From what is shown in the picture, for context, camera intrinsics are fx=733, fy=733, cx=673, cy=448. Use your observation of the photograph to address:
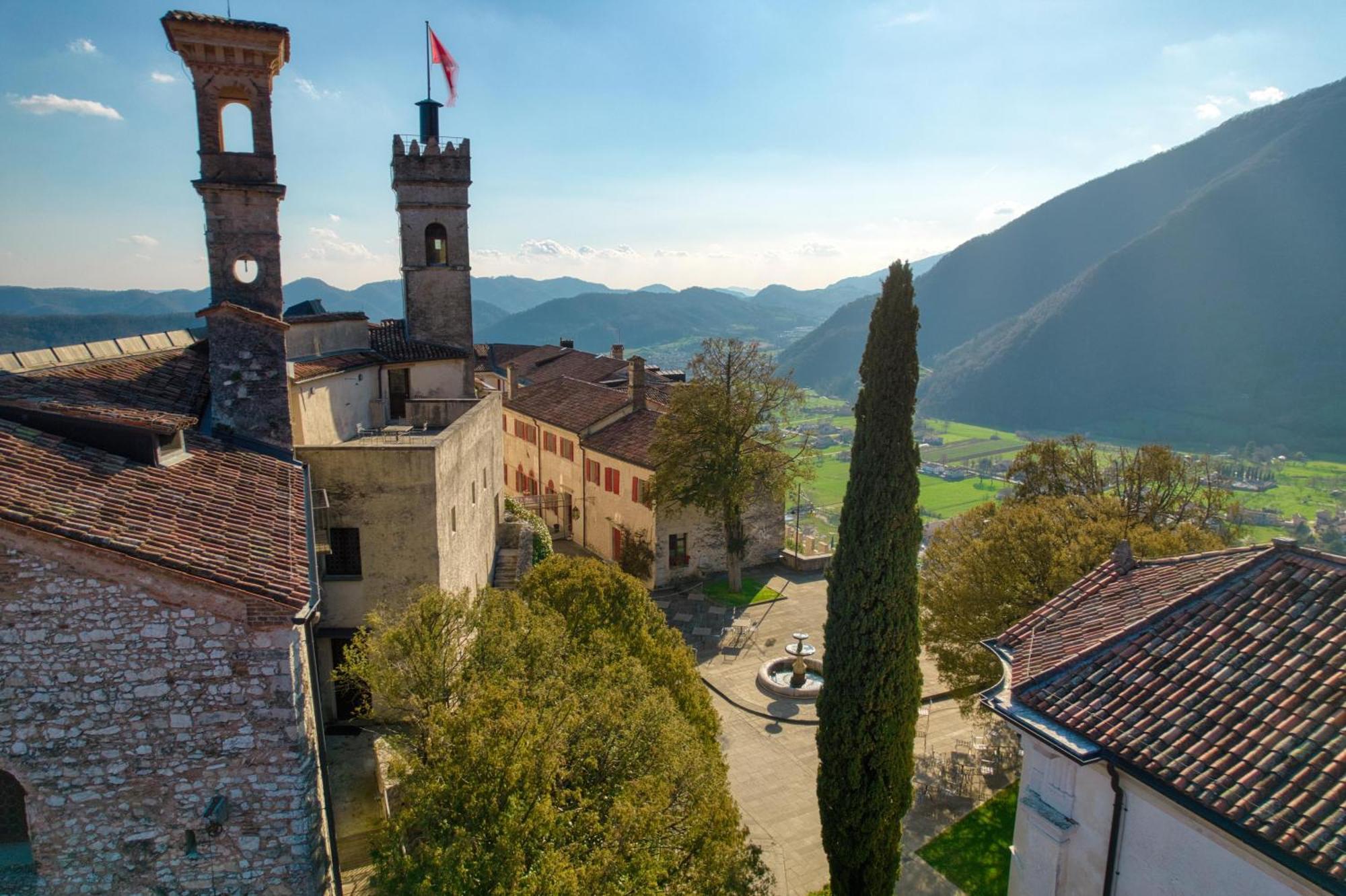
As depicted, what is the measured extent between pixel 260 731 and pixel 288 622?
54.0 inches

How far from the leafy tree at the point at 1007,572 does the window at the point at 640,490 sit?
1258 cm

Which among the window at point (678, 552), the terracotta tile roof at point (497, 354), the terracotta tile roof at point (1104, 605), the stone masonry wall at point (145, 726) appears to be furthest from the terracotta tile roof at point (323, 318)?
the terracotta tile roof at point (497, 354)

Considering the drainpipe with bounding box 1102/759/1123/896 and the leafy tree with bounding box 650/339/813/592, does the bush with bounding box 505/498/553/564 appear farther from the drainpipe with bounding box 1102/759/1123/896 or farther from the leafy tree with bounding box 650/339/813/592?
the drainpipe with bounding box 1102/759/1123/896

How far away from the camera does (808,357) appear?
177 m

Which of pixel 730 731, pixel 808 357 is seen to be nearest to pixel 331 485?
pixel 730 731

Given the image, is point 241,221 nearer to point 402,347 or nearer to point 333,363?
point 333,363

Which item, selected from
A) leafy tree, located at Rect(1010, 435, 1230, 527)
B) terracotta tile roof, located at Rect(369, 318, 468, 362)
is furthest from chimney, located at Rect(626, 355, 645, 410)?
leafy tree, located at Rect(1010, 435, 1230, 527)

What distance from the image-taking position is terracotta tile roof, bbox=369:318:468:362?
24.6 meters

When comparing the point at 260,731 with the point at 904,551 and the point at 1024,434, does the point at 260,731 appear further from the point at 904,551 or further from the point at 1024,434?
the point at 1024,434

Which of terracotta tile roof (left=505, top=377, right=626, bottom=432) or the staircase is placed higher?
terracotta tile roof (left=505, top=377, right=626, bottom=432)

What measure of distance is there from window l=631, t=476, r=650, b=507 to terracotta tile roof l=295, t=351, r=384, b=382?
1151 centimetres

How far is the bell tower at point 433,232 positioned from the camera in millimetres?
27094

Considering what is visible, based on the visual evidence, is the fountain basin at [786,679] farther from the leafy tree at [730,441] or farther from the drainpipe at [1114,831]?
the drainpipe at [1114,831]

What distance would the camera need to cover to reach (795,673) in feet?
77.6
